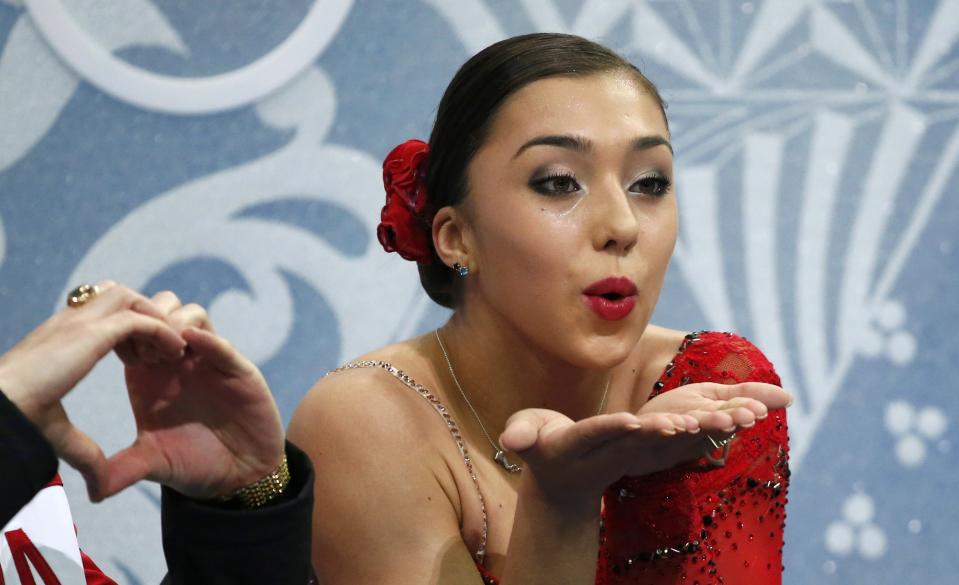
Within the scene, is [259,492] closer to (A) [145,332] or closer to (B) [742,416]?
(A) [145,332]

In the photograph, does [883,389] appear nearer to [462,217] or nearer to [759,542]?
[759,542]

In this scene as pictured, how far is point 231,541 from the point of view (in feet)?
3.78

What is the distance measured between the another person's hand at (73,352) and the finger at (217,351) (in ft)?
0.04

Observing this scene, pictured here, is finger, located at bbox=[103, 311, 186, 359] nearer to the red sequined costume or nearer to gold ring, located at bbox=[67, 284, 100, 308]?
gold ring, located at bbox=[67, 284, 100, 308]

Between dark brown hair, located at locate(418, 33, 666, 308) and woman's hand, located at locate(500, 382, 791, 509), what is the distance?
46 cm

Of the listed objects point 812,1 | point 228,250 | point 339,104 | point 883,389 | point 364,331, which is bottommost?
point 883,389

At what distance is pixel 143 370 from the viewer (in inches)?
44.2

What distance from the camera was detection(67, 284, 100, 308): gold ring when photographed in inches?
40.9

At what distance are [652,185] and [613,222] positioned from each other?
5.0 inches

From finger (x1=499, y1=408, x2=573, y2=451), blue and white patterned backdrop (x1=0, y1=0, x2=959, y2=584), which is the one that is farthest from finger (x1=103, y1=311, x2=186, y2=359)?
blue and white patterned backdrop (x1=0, y1=0, x2=959, y2=584)

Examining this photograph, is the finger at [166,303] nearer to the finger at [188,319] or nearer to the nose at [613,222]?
the finger at [188,319]

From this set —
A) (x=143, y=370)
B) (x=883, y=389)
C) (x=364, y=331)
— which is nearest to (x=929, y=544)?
(x=883, y=389)

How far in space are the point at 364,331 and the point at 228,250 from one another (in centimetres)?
32

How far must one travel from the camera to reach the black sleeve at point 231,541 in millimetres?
1153
